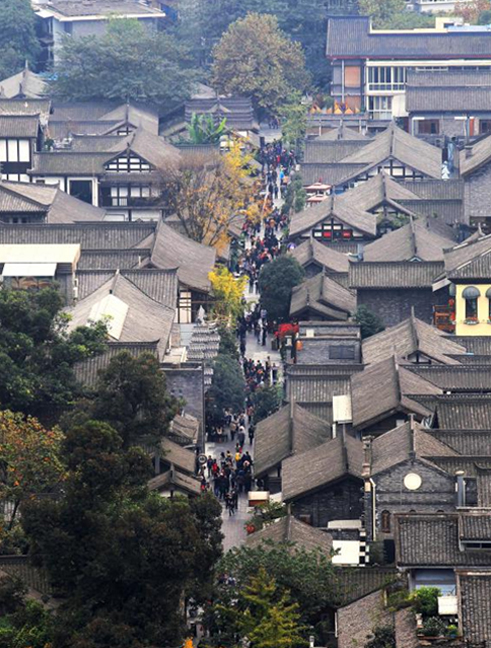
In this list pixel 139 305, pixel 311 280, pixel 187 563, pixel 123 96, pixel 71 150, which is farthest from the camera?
pixel 123 96

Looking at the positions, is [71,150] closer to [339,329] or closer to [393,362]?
[339,329]

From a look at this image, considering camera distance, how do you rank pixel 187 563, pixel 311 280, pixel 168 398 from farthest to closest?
pixel 311 280, pixel 168 398, pixel 187 563

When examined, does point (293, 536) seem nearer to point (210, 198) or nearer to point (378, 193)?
point (210, 198)

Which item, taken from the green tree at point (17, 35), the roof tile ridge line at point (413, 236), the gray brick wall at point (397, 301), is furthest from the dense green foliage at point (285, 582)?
the green tree at point (17, 35)

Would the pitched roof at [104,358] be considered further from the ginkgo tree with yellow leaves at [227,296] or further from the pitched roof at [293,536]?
the ginkgo tree with yellow leaves at [227,296]

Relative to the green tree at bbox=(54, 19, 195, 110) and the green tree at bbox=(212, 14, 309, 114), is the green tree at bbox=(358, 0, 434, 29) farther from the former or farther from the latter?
the green tree at bbox=(54, 19, 195, 110)

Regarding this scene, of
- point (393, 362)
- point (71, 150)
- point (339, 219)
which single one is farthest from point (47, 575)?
point (71, 150)
